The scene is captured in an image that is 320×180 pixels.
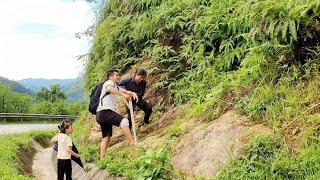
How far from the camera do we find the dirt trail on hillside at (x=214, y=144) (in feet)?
22.0

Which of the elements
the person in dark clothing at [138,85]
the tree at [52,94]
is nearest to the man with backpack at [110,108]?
the person in dark clothing at [138,85]

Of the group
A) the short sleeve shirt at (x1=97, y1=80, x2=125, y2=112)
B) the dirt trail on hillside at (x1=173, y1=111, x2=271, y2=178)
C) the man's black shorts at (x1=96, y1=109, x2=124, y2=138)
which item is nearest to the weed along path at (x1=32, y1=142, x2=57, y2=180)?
the man's black shorts at (x1=96, y1=109, x2=124, y2=138)

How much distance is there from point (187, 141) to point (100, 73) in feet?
23.3

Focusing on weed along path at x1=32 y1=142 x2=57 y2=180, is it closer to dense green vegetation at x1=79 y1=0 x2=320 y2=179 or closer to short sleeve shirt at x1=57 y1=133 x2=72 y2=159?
dense green vegetation at x1=79 y1=0 x2=320 y2=179

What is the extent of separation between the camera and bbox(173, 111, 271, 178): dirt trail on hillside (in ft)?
22.0

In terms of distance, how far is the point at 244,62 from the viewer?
8266mm

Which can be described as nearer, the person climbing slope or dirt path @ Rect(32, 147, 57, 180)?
the person climbing slope

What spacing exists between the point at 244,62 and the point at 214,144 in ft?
6.01

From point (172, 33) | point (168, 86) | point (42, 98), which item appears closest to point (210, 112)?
point (168, 86)

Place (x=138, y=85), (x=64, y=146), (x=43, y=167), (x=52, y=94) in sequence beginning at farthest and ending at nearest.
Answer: (x=52, y=94), (x=43, y=167), (x=138, y=85), (x=64, y=146)

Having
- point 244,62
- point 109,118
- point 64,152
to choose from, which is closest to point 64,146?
point 64,152

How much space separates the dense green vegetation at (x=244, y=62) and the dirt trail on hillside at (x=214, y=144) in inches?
8.6

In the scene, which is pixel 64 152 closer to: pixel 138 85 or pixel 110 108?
pixel 110 108

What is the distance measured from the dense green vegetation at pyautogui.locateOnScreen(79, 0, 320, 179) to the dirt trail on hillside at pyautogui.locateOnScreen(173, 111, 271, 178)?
22 centimetres
